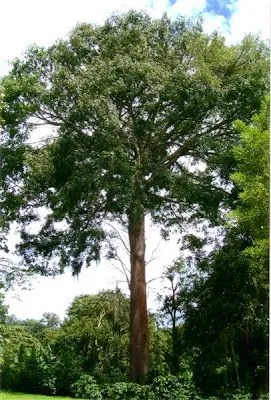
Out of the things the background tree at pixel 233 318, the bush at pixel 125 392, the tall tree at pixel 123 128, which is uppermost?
the tall tree at pixel 123 128

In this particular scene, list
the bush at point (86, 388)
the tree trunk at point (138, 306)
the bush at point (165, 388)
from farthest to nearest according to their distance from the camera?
the tree trunk at point (138, 306), the bush at point (86, 388), the bush at point (165, 388)

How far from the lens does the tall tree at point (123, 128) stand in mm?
13164

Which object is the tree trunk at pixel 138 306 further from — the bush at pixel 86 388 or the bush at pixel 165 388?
the bush at pixel 86 388

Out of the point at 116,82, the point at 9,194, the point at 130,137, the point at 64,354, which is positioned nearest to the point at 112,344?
the point at 64,354

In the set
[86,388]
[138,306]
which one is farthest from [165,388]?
[138,306]

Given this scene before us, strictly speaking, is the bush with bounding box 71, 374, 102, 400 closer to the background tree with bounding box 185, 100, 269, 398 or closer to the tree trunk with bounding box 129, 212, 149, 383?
the tree trunk with bounding box 129, 212, 149, 383

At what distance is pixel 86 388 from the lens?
39.4 feet

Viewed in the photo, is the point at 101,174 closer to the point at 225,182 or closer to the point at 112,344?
the point at 225,182

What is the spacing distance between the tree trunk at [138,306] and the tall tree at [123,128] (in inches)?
1.1

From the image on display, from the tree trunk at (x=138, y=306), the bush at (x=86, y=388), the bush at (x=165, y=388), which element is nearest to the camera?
the bush at (x=165, y=388)

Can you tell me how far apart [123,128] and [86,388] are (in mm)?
6343

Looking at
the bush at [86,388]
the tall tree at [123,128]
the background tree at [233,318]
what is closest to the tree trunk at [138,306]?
the tall tree at [123,128]

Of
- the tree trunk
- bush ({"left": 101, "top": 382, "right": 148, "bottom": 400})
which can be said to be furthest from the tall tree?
bush ({"left": 101, "top": 382, "right": 148, "bottom": 400})

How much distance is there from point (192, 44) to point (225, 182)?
3.66 metres
